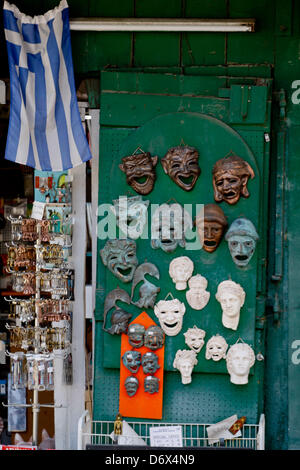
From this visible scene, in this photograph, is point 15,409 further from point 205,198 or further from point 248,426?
point 205,198

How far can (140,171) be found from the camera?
21.6 ft

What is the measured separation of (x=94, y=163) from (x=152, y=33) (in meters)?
1.18

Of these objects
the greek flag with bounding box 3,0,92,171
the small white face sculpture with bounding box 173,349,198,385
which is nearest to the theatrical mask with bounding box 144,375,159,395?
the small white face sculpture with bounding box 173,349,198,385

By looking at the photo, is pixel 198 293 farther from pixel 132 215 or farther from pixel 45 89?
pixel 45 89

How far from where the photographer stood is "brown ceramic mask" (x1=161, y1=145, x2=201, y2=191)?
6.54m

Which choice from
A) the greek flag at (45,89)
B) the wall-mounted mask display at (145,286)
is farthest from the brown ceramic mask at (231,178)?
the greek flag at (45,89)

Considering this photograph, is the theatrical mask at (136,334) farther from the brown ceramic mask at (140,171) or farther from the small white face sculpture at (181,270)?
the brown ceramic mask at (140,171)

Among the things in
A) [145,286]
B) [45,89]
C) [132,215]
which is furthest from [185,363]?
[45,89]

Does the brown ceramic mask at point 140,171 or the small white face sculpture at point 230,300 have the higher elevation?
the brown ceramic mask at point 140,171

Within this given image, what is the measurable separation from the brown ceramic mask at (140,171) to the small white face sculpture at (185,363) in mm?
1330

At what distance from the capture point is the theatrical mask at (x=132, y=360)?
655 centimetres

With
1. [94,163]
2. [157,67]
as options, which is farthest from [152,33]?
[94,163]

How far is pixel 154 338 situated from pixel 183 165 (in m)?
1.40

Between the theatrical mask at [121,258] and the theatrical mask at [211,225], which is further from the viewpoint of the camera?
the theatrical mask at [121,258]
